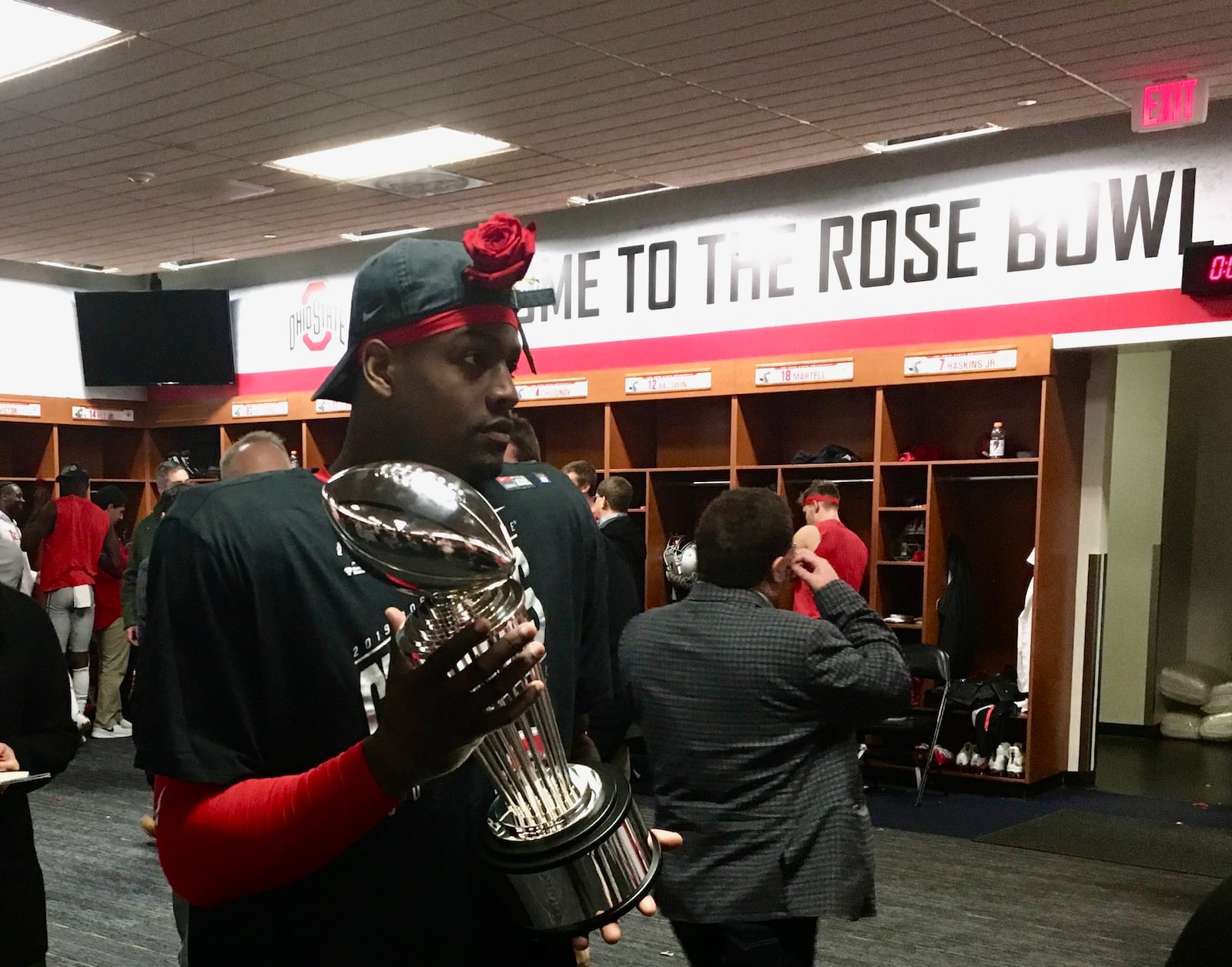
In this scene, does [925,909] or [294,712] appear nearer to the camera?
[294,712]

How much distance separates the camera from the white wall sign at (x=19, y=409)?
10.0 meters

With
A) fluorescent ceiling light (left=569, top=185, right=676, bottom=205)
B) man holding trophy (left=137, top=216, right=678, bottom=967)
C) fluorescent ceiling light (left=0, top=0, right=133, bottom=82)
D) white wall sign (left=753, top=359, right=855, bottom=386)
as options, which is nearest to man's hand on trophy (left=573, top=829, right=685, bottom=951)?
man holding trophy (left=137, top=216, right=678, bottom=967)

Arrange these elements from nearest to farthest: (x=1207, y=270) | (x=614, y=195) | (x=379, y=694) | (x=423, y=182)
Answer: (x=379, y=694) → (x=1207, y=270) → (x=423, y=182) → (x=614, y=195)

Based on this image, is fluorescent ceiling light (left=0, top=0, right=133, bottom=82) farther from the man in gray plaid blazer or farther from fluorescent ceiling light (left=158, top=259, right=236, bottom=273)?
fluorescent ceiling light (left=158, top=259, right=236, bottom=273)

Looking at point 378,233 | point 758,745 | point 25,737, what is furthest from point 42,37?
point 758,745

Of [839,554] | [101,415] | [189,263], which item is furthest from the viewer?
[101,415]

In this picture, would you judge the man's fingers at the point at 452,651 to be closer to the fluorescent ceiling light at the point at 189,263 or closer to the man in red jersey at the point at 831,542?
the man in red jersey at the point at 831,542

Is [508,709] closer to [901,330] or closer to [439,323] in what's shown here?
[439,323]

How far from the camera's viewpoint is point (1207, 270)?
244 inches

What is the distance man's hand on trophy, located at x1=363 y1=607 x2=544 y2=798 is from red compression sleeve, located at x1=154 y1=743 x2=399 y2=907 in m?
0.06

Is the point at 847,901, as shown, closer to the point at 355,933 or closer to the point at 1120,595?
the point at 355,933

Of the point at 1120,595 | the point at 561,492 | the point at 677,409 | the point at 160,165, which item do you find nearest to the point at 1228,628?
the point at 1120,595

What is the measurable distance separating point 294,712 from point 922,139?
6.37m

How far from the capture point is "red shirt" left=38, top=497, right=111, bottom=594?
28.0ft
